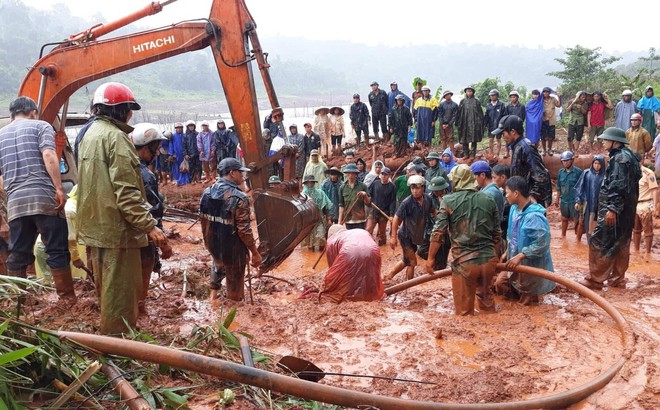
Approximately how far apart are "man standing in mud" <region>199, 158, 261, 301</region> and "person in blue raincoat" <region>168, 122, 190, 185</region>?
12156mm

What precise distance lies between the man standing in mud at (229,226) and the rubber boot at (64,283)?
1.45 meters

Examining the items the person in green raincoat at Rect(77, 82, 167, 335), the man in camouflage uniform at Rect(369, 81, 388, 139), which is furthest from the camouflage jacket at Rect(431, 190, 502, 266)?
the man in camouflage uniform at Rect(369, 81, 388, 139)

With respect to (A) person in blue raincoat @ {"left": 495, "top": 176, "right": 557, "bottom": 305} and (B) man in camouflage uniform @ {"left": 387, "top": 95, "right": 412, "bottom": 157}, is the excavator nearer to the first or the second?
(A) person in blue raincoat @ {"left": 495, "top": 176, "right": 557, "bottom": 305}

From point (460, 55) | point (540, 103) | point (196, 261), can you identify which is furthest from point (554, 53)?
point (196, 261)

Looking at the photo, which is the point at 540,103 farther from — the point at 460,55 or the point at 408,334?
the point at 460,55

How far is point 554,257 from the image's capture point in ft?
32.5

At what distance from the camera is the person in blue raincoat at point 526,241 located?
21.6ft

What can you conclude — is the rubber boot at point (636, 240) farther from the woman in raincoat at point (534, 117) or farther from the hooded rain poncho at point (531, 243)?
the woman in raincoat at point (534, 117)

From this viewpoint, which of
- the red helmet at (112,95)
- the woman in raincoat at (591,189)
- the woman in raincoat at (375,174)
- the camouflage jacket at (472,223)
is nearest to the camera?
the red helmet at (112,95)

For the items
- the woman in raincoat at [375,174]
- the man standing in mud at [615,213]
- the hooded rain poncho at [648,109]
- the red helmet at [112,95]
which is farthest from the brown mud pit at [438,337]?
the hooded rain poncho at [648,109]

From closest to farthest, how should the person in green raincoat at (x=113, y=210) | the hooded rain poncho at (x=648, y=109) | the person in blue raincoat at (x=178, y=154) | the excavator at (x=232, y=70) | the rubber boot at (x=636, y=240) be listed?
the person in green raincoat at (x=113, y=210)
the excavator at (x=232, y=70)
the rubber boot at (x=636, y=240)
the hooded rain poncho at (x=648, y=109)
the person in blue raincoat at (x=178, y=154)

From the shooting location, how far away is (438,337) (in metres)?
5.65

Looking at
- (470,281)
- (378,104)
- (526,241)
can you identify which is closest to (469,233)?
(470,281)

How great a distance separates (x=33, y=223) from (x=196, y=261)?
4.62 metres
